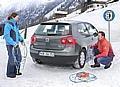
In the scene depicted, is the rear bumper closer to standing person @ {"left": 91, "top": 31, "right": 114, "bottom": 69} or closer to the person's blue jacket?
standing person @ {"left": 91, "top": 31, "right": 114, "bottom": 69}

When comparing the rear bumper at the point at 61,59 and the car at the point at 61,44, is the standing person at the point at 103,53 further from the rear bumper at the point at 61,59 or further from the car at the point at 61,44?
the rear bumper at the point at 61,59

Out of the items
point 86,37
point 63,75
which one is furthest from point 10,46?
point 86,37

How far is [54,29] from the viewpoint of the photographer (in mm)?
9914

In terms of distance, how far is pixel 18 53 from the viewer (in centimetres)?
894

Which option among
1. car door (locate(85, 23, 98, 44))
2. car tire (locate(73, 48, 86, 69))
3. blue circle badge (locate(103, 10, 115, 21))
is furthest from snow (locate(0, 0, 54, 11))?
car tire (locate(73, 48, 86, 69))

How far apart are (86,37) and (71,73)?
4.68ft

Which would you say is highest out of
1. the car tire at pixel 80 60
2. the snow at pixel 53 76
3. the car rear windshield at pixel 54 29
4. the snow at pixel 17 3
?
the snow at pixel 17 3

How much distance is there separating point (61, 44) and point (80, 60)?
86 centimetres

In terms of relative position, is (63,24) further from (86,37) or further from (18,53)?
(18,53)

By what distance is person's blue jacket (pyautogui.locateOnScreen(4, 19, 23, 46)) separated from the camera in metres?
8.66

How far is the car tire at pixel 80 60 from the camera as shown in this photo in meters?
9.93

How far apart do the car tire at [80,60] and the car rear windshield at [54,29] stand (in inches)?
30.1

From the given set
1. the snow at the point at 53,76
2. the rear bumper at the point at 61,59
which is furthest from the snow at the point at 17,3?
the rear bumper at the point at 61,59

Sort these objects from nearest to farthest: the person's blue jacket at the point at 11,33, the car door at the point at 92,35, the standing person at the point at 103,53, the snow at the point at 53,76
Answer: the snow at the point at 53,76
the person's blue jacket at the point at 11,33
the standing person at the point at 103,53
the car door at the point at 92,35
